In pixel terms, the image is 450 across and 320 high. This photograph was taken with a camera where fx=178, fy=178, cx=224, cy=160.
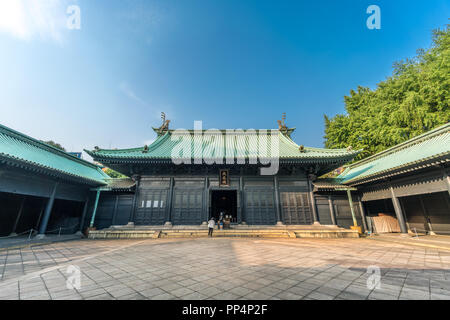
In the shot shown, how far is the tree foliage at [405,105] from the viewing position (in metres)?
15.1

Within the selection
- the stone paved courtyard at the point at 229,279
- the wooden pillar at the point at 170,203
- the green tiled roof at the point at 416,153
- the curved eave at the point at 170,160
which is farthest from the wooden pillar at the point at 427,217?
the wooden pillar at the point at 170,203

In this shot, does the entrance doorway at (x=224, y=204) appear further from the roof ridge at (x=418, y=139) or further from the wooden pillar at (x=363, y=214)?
the roof ridge at (x=418, y=139)

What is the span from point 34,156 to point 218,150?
12323mm

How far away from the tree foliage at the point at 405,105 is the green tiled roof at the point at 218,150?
30.0 feet

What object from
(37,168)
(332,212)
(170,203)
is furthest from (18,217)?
(332,212)

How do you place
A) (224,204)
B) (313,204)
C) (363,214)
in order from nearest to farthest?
(313,204) < (363,214) < (224,204)

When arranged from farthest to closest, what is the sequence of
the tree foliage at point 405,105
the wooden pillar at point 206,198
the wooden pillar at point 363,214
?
the tree foliage at point 405,105
the wooden pillar at point 363,214
the wooden pillar at point 206,198

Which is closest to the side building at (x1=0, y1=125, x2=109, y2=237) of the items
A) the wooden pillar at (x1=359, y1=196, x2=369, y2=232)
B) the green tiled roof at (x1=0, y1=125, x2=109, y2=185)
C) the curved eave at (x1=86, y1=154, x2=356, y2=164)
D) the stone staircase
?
the green tiled roof at (x1=0, y1=125, x2=109, y2=185)

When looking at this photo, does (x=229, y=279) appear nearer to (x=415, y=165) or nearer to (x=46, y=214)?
(x=415, y=165)

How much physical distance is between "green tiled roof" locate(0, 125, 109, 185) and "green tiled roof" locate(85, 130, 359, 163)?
6.59ft

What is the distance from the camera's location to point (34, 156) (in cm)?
1142

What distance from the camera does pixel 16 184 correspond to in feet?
32.6
